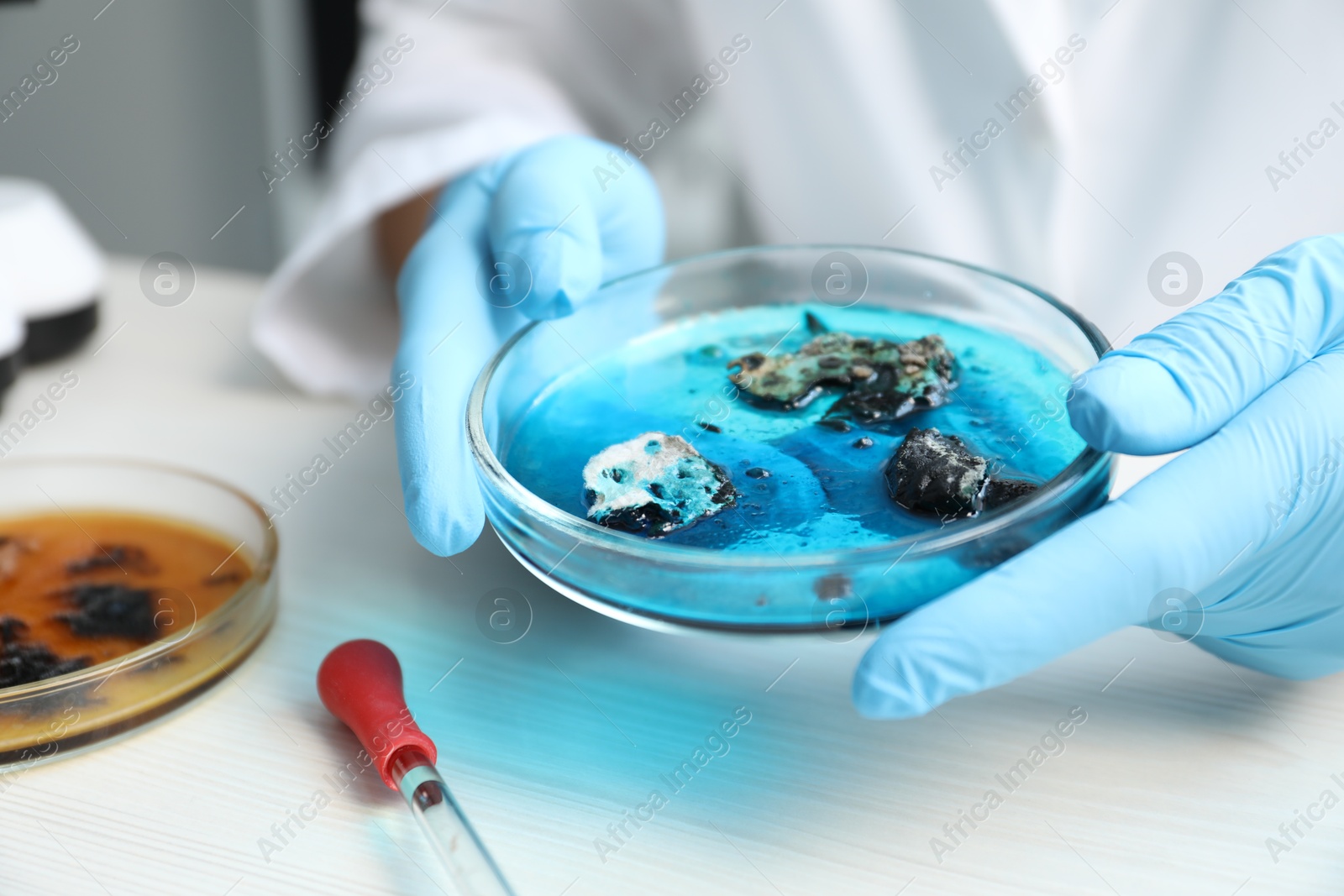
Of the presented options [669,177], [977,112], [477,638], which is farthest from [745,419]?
[669,177]

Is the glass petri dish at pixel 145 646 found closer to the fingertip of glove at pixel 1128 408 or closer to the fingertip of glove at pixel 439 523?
the fingertip of glove at pixel 439 523

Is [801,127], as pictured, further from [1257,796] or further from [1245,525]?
[1257,796]

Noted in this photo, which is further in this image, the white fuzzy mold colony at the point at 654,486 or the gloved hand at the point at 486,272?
the gloved hand at the point at 486,272

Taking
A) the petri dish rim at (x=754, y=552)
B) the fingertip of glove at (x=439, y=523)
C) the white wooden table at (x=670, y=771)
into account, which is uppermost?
the petri dish rim at (x=754, y=552)

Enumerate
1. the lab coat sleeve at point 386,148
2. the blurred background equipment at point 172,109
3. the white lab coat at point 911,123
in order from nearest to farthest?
the white lab coat at point 911,123
the lab coat sleeve at point 386,148
the blurred background equipment at point 172,109

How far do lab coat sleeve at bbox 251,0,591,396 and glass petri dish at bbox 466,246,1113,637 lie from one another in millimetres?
505

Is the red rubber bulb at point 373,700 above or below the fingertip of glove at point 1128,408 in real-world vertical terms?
below

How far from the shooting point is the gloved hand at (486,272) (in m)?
0.90

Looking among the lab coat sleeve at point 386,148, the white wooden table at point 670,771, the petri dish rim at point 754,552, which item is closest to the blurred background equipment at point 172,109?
the lab coat sleeve at point 386,148

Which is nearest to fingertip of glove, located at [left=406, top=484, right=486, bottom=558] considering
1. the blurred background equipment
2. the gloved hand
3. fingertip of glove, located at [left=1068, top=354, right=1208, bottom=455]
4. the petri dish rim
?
the gloved hand

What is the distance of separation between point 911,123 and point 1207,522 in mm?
828

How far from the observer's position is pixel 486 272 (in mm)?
1155

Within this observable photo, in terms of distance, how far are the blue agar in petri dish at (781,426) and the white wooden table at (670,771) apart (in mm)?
96

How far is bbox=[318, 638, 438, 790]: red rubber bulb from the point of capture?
77 cm
